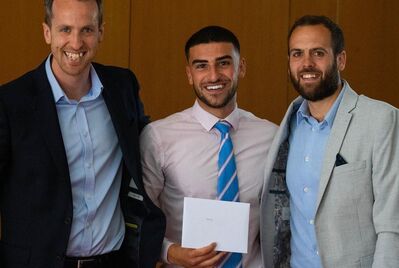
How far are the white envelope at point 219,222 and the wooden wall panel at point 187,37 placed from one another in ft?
8.21

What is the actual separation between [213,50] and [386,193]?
1.01 meters

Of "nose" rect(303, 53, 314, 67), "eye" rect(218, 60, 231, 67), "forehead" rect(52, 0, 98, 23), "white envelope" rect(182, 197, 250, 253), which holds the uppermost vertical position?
"forehead" rect(52, 0, 98, 23)

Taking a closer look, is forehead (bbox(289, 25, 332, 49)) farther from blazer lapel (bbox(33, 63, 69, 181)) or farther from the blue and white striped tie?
blazer lapel (bbox(33, 63, 69, 181))

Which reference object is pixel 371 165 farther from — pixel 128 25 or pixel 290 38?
pixel 128 25

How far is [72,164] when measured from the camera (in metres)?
2.63

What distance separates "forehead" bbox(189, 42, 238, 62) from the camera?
2982mm

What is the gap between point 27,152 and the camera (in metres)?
2.52

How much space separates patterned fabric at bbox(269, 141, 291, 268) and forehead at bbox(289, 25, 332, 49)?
0.49m

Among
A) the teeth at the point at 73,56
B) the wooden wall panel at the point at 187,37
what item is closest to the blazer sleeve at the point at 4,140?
the teeth at the point at 73,56

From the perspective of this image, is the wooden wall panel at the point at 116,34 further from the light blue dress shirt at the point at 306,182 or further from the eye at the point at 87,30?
the light blue dress shirt at the point at 306,182

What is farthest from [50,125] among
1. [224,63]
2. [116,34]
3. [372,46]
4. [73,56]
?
[372,46]

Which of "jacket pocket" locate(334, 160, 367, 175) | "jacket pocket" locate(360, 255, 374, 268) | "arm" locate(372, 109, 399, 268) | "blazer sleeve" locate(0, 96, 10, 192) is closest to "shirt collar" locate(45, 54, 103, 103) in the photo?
"blazer sleeve" locate(0, 96, 10, 192)

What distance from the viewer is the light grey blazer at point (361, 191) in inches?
96.5

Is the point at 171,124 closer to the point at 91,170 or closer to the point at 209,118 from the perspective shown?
the point at 209,118
